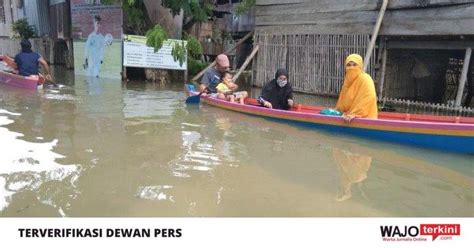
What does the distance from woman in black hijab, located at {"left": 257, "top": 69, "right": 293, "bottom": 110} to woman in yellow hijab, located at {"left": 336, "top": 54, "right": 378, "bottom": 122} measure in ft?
5.12

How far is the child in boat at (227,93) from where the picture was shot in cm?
957

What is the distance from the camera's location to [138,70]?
17.1m

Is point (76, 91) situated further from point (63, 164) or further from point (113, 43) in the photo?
point (63, 164)

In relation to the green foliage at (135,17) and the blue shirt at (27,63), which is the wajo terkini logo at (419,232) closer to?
the blue shirt at (27,63)

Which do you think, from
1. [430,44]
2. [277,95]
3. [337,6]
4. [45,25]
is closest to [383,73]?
[430,44]

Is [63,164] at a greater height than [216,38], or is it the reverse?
[216,38]

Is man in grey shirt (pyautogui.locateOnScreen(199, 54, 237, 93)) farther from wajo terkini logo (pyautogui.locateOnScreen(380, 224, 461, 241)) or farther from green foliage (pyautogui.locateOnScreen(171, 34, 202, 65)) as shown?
wajo terkini logo (pyautogui.locateOnScreen(380, 224, 461, 241))

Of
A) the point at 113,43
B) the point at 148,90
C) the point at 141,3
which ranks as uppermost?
the point at 141,3

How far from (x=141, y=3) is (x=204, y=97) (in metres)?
7.46

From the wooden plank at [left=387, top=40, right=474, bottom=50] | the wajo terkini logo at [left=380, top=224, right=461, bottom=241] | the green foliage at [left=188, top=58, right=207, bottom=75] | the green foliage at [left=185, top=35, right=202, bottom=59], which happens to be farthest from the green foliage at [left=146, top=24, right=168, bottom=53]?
the wajo terkini logo at [left=380, top=224, right=461, bottom=241]

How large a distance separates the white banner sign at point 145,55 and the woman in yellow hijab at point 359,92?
9618mm

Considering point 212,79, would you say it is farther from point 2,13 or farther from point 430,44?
point 2,13

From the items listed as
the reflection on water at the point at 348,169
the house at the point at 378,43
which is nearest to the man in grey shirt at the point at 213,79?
the house at the point at 378,43

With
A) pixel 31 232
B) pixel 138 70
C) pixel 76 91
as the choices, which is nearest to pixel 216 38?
pixel 138 70
